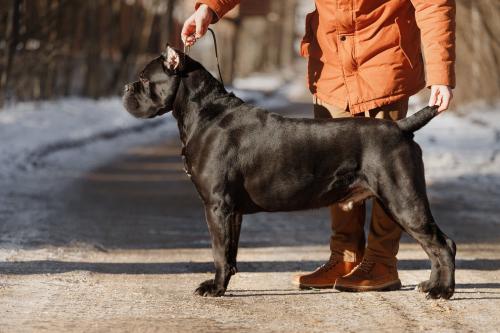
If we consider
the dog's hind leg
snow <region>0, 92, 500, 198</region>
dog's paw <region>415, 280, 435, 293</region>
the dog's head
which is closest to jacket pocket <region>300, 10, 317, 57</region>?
the dog's head

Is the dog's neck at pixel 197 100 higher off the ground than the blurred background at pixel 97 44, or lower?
higher

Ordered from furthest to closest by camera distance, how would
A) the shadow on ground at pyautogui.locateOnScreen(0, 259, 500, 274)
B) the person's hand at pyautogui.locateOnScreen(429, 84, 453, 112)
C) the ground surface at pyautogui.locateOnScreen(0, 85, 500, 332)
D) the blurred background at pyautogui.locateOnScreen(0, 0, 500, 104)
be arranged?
1. the blurred background at pyautogui.locateOnScreen(0, 0, 500, 104)
2. the shadow on ground at pyautogui.locateOnScreen(0, 259, 500, 274)
3. the person's hand at pyautogui.locateOnScreen(429, 84, 453, 112)
4. the ground surface at pyautogui.locateOnScreen(0, 85, 500, 332)

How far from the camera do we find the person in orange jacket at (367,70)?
5715 millimetres

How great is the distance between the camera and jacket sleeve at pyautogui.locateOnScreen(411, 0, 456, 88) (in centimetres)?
554

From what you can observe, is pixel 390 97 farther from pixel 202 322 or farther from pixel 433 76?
pixel 202 322

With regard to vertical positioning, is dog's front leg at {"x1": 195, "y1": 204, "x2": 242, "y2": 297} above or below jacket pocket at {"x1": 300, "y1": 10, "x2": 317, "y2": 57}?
below

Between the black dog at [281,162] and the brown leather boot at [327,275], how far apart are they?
1.74ft

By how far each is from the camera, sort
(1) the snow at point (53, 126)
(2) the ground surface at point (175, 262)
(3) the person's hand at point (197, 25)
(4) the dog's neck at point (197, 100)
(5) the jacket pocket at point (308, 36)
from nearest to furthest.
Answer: (2) the ground surface at point (175, 262) → (4) the dog's neck at point (197, 100) → (3) the person's hand at point (197, 25) → (5) the jacket pocket at point (308, 36) → (1) the snow at point (53, 126)

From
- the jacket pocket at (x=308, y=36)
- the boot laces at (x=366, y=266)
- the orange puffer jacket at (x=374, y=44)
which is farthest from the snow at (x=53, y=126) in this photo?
the boot laces at (x=366, y=266)

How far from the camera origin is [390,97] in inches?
230

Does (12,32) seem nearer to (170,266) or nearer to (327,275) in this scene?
(170,266)

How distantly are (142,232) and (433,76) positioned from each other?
327cm

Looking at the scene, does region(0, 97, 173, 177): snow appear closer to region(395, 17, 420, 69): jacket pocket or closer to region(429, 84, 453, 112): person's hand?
region(395, 17, 420, 69): jacket pocket

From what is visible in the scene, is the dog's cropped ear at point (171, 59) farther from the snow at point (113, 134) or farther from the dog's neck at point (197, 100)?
the snow at point (113, 134)
